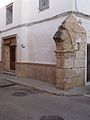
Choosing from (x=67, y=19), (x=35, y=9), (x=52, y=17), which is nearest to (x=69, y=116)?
(x=67, y=19)

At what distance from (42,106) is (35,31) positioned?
7.47 metres

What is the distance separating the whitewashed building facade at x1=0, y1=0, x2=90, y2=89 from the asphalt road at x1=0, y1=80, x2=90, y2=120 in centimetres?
237

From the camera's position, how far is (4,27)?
18.4 meters

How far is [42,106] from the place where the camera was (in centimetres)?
777

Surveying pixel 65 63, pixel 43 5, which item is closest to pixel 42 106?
pixel 65 63

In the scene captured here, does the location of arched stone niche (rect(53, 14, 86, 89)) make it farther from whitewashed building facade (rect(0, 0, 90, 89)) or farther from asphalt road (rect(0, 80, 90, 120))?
asphalt road (rect(0, 80, 90, 120))

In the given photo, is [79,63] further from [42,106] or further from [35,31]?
[35,31]

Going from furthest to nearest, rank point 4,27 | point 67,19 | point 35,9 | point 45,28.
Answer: point 4,27
point 35,9
point 45,28
point 67,19

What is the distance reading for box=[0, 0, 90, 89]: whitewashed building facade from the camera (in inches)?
468

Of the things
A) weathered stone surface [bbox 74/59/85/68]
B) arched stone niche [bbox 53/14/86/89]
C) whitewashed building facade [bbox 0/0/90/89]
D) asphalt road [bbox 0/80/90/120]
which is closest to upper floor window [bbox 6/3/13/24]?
whitewashed building facade [bbox 0/0/90/89]

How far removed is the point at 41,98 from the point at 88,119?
318 centimetres

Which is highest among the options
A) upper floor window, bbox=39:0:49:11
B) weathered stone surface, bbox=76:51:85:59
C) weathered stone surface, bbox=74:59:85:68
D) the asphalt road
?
upper floor window, bbox=39:0:49:11

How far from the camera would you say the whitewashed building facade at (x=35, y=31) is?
1188 centimetres

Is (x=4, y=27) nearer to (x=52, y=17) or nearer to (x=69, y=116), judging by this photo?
(x=52, y=17)
